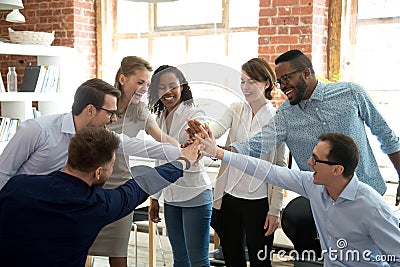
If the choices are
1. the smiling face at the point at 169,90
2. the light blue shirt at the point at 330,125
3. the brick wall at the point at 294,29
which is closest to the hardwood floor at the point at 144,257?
the brick wall at the point at 294,29

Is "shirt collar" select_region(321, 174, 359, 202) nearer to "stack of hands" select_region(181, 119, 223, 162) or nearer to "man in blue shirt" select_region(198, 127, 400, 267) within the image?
"man in blue shirt" select_region(198, 127, 400, 267)

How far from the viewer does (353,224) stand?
218cm

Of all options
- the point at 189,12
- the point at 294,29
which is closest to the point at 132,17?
the point at 189,12

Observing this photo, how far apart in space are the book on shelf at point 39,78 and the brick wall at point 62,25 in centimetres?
39

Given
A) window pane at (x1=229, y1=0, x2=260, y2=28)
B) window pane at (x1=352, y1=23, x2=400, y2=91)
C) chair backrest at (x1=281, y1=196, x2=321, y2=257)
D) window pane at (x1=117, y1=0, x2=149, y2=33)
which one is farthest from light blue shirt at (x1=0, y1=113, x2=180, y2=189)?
window pane at (x1=117, y1=0, x2=149, y2=33)

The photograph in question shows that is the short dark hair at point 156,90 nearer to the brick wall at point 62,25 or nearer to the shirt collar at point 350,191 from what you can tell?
the shirt collar at point 350,191

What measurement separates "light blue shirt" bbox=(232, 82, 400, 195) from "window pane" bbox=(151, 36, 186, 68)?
2696mm

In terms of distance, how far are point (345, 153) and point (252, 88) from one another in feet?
1.80

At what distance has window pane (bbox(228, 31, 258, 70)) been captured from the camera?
484 centimetres

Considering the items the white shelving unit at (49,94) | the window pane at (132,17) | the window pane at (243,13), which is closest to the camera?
the window pane at (243,13)

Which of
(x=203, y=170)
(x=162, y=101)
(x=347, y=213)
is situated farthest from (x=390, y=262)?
(x=162, y=101)

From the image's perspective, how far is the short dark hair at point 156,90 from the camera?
7.04 ft

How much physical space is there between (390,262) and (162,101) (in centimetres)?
109

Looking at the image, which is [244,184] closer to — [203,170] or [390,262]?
[203,170]
